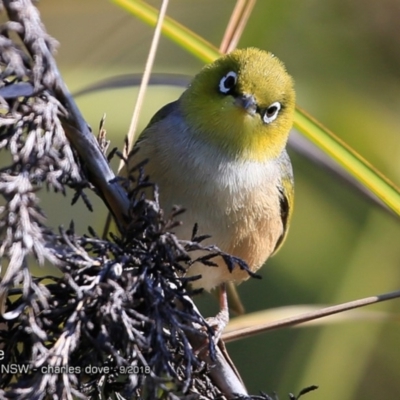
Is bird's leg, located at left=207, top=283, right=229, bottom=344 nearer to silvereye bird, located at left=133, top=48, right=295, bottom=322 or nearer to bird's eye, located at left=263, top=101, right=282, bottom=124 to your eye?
silvereye bird, located at left=133, top=48, right=295, bottom=322

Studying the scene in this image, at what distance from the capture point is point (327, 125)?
Result: 7.55ft

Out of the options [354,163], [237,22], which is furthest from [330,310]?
[237,22]

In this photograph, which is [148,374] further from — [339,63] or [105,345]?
[339,63]

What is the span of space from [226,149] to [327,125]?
815 mm

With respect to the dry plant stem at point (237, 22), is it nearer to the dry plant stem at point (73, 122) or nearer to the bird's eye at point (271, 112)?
A: the bird's eye at point (271, 112)

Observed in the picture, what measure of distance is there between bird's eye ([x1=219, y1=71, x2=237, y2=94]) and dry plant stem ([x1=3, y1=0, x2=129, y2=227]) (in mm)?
650

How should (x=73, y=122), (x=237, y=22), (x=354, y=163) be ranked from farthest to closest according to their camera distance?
(x=237, y=22), (x=354, y=163), (x=73, y=122)

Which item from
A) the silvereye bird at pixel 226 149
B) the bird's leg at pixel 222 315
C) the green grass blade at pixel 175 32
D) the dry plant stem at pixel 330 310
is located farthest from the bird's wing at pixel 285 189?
the dry plant stem at pixel 330 310

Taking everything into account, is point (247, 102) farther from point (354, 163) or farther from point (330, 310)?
point (330, 310)

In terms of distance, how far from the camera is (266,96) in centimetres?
159

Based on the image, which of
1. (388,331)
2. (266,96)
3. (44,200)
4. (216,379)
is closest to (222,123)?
(266,96)

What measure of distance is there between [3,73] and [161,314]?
354mm

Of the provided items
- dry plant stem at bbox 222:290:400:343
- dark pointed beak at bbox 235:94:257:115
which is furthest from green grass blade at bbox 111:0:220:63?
dry plant stem at bbox 222:290:400:343

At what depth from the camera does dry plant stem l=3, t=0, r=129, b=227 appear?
90cm
